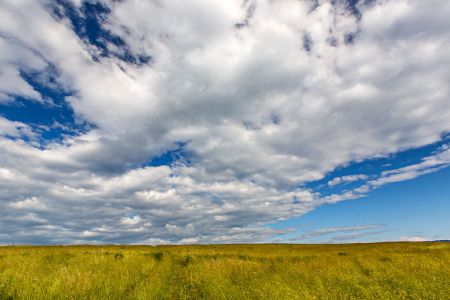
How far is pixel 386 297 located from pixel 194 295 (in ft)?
20.2

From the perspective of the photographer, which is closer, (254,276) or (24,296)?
(24,296)

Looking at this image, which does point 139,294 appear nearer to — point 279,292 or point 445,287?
point 279,292

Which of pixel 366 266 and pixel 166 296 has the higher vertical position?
pixel 366 266

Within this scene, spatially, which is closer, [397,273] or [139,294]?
[139,294]

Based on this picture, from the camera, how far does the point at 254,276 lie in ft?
43.1

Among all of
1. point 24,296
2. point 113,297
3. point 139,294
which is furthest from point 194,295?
point 24,296

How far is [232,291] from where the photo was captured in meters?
9.93

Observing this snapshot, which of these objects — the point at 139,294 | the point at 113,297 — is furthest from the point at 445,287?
the point at 113,297

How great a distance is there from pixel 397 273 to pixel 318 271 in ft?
Answer: 10.8

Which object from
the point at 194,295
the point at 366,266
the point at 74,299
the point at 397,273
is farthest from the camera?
the point at 366,266

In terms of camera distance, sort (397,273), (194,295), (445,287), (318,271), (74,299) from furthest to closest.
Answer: (318,271), (397,273), (194,295), (445,287), (74,299)

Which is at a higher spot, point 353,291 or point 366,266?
point 366,266

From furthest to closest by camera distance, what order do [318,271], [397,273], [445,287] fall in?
[318,271] < [397,273] < [445,287]

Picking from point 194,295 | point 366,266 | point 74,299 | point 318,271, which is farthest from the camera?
point 366,266
